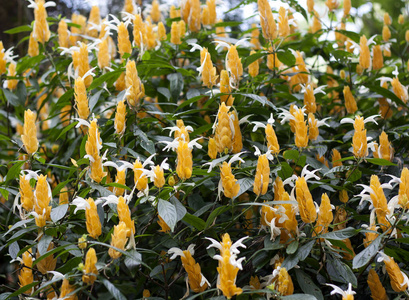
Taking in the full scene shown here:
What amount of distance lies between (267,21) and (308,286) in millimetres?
1271

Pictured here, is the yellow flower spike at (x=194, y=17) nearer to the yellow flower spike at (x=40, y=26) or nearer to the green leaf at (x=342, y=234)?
the yellow flower spike at (x=40, y=26)

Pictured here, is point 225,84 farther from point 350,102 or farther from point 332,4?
point 332,4

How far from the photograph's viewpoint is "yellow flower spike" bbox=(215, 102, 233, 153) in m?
1.74

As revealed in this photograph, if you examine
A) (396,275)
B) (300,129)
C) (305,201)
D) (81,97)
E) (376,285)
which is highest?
(81,97)

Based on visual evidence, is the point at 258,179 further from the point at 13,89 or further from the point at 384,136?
the point at 13,89

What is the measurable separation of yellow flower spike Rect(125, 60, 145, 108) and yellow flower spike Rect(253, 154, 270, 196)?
0.68m

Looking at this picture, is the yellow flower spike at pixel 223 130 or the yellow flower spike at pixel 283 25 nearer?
the yellow flower spike at pixel 223 130

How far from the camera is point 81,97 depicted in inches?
73.4

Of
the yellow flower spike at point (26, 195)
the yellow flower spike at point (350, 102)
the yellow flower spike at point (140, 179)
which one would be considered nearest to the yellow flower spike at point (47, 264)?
the yellow flower spike at point (26, 195)

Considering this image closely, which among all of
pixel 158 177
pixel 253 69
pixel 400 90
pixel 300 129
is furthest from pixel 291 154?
pixel 400 90

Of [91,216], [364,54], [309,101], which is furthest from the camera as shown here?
[364,54]

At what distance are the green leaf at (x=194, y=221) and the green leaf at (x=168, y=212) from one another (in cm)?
10

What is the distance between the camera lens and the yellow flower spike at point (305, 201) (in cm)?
153

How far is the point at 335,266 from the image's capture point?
5.24 feet
